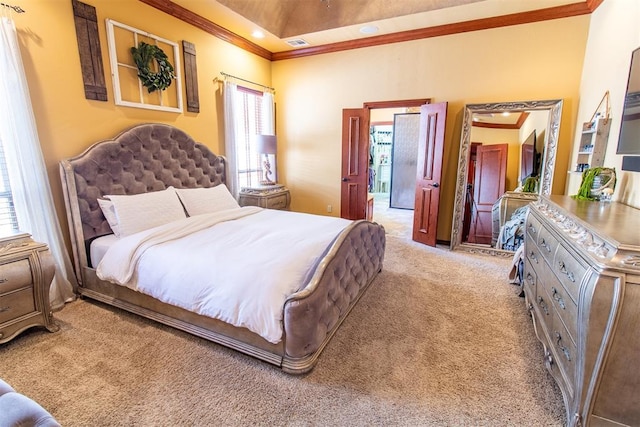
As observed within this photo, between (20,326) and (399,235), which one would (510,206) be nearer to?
(399,235)

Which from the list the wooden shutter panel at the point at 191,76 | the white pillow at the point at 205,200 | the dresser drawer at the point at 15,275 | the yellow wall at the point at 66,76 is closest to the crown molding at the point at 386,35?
the yellow wall at the point at 66,76

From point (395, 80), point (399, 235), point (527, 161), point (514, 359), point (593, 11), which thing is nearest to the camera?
point (514, 359)

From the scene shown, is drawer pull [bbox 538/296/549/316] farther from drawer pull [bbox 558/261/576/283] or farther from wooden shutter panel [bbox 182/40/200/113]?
wooden shutter panel [bbox 182/40/200/113]

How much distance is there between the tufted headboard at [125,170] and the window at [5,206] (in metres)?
0.34

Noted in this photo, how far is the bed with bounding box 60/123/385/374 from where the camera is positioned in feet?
6.08

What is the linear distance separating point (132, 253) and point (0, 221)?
1.12 meters

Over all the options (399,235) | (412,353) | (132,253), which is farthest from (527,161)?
(132,253)

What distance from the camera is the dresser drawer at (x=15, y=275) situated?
2027 mm

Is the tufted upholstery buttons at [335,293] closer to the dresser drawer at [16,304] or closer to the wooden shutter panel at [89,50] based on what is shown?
the dresser drawer at [16,304]

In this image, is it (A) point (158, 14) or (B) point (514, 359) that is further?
(A) point (158, 14)

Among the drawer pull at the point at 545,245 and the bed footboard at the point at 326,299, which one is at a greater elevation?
the drawer pull at the point at 545,245

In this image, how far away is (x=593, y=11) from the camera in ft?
10.9

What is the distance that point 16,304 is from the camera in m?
2.11

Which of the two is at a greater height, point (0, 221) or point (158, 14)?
point (158, 14)
